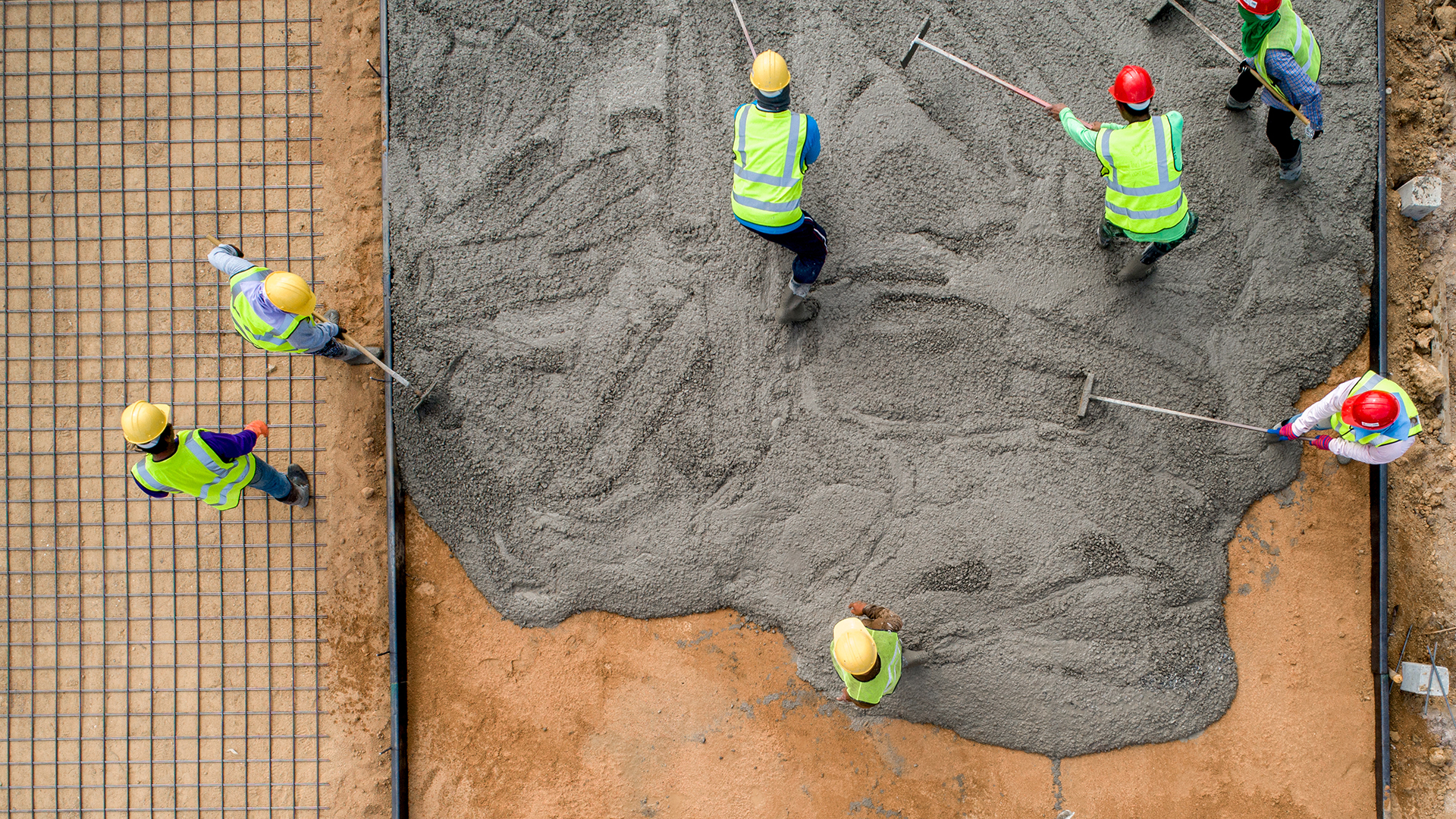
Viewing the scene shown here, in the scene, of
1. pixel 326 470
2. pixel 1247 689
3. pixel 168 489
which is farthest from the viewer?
pixel 326 470

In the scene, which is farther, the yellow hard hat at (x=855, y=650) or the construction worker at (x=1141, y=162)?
the construction worker at (x=1141, y=162)

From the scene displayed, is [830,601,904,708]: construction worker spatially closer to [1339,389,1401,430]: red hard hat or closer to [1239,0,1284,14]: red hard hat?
[1339,389,1401,430]: red hard hat

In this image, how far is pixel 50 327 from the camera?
4.57 metres

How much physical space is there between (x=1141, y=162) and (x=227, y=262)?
183 inches

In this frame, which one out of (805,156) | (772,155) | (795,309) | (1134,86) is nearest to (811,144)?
(805,156)

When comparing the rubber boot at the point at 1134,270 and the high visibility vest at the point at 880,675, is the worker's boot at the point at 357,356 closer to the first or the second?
the high visibility vest at the point at 880,675

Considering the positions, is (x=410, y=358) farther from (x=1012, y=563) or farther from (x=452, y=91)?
(x=1012, y=563)

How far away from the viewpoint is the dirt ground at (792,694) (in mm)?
4227

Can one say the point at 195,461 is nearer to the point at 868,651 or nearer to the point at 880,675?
the point at 868,651

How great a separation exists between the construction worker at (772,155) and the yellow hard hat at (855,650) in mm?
1971

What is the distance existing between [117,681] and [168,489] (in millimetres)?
1500

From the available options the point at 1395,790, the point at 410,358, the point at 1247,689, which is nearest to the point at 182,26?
the point at 410,358

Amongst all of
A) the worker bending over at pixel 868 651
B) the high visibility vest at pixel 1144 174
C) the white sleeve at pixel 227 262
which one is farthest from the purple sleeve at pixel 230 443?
the high visibility vest at pixel 1144 174

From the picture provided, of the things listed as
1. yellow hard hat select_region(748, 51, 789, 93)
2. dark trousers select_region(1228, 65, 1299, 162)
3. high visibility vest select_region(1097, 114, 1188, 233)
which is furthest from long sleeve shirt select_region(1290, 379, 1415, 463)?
yellow hard hat select_region(748, 51, 789, 93)
